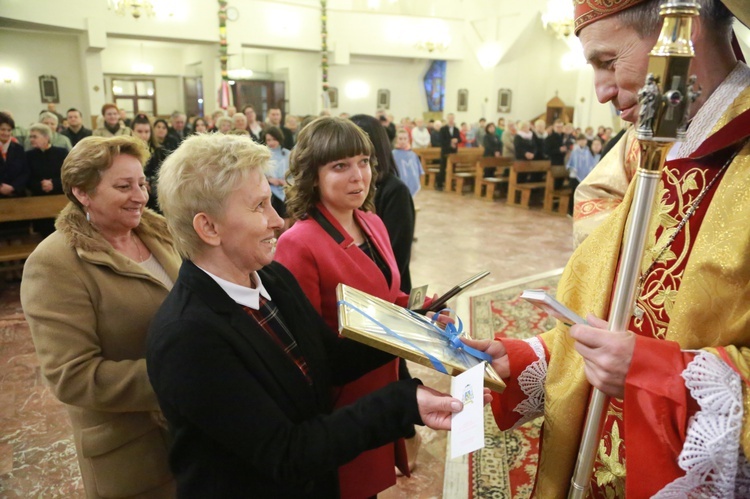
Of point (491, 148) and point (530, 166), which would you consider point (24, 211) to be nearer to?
point (530, 166)

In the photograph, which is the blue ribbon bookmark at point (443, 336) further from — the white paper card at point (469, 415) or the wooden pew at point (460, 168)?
the wooden pew at point (460, 168)

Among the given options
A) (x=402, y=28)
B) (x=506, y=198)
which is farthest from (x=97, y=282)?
(x=402, y=28)

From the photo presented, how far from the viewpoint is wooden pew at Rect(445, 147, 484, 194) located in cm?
1215


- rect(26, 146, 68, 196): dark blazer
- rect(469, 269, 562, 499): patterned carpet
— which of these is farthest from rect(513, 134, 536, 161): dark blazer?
rect(26, 146, 68, 196): dark blazer

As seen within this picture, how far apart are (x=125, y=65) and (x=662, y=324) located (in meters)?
21.7

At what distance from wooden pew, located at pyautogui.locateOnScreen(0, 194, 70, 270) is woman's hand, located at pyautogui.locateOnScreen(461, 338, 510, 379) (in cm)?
500

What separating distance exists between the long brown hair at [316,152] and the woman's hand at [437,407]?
105 cm

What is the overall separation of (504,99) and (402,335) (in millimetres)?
19078

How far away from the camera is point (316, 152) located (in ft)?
6.70

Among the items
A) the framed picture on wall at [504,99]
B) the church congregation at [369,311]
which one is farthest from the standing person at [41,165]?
the framed picture on wall at [504,99]

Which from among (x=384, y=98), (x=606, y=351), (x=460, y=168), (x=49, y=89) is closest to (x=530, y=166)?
(x=460, y=168)

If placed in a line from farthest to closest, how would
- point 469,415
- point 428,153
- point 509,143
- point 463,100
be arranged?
point 463,100 < point 428,153 < point 509,143 < point 469,415

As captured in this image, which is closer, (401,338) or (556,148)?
(401,338)

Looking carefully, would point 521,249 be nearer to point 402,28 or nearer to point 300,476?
point 300,476
